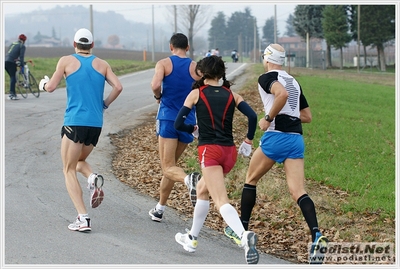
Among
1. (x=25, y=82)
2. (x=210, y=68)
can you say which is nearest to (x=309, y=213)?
(x=210, y=68)

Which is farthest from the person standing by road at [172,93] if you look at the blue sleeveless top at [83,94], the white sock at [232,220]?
the white sock at [232,220]

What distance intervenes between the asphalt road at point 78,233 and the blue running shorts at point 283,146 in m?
1.05

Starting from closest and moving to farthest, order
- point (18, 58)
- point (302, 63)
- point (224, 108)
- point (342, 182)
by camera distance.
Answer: point (224, 108), point (342, 182), point (18, 58), point (302, 63)

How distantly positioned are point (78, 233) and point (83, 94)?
4.76ft

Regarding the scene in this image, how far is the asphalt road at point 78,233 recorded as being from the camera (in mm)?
6758

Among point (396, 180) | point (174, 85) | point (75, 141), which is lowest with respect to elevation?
point (396, 180)

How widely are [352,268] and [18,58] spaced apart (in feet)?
52.5

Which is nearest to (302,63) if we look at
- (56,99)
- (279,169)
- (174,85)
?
(56,99)

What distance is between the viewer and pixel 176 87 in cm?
805

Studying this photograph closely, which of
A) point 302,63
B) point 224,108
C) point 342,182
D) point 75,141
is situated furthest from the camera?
point 302,63

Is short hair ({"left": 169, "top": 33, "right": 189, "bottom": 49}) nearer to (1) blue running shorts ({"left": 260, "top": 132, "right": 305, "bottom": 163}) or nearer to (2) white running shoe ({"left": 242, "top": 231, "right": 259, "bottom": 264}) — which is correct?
(1) blue running shorts ({"left": 260, "top": 132, "right": 305, "bottom": 163})

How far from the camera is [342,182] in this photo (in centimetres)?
1213

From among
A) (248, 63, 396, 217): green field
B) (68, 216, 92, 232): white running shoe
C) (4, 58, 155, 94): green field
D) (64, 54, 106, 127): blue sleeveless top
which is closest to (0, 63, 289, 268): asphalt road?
(68, 216, 92, 232): white running shoe

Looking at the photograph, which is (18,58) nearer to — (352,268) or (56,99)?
(56,99)
